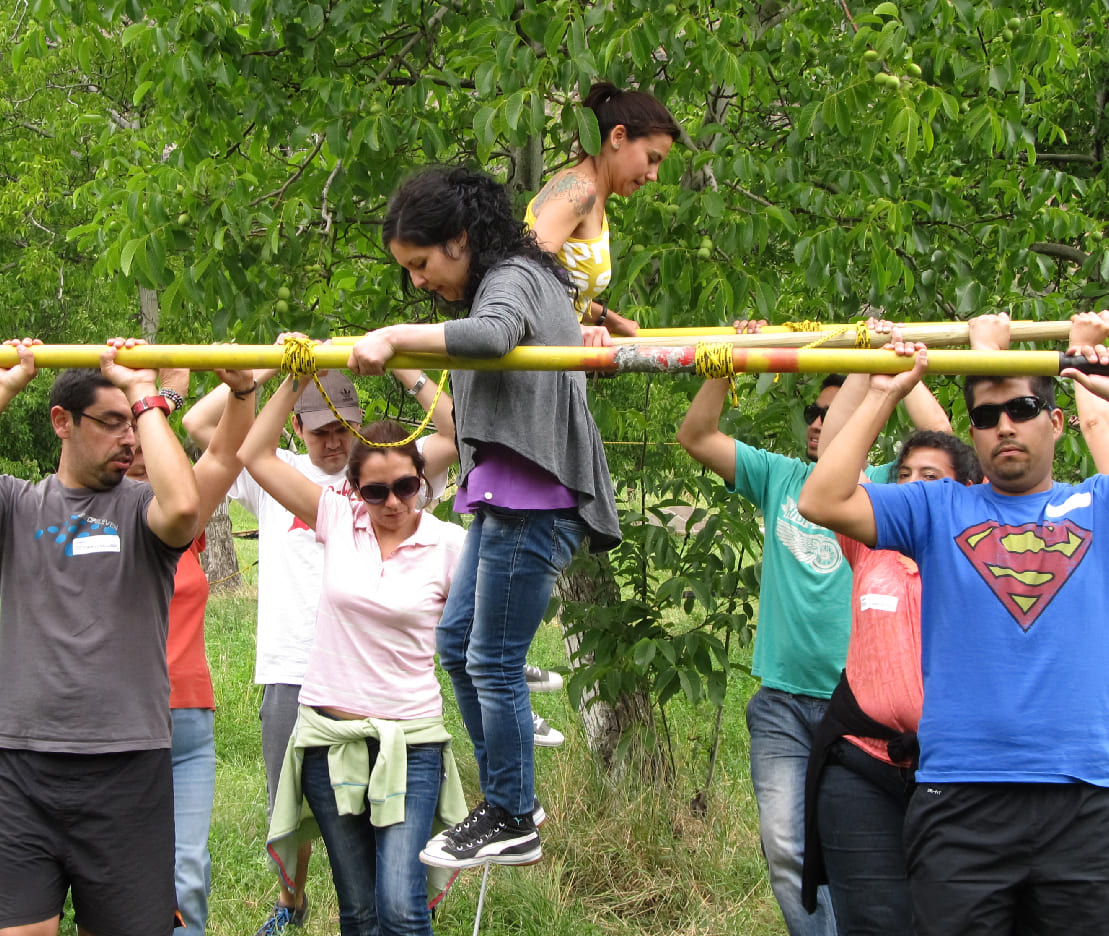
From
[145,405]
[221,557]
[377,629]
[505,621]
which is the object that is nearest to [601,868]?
[377,629]

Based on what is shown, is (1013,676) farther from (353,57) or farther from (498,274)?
(353,57)

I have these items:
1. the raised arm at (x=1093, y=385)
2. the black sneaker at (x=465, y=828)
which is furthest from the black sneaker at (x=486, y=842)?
the raised arm at (x=1093, y=385)

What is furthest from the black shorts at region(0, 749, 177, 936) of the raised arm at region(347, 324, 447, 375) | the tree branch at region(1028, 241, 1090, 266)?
the tree branch at region(1028, 241, 1090, 266)

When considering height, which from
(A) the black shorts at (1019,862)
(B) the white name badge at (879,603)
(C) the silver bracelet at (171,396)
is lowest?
(A) the black shorts at (1019,862)

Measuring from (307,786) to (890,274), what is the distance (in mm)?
2897

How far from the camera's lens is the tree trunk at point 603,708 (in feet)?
19.1

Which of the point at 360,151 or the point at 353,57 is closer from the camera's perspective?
the point at 360,151

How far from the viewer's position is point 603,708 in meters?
6.33

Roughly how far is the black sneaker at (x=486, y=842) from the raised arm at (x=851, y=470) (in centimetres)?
125

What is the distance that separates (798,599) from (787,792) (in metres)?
0.57

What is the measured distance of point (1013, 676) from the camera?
293cm

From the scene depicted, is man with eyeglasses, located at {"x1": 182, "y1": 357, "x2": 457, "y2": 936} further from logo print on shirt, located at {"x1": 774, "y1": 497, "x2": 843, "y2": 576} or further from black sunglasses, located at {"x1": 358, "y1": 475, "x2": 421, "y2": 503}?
logo print on shirt, located at {"x1": 774, "y1": 497, "x2": 843, "y2": 576}

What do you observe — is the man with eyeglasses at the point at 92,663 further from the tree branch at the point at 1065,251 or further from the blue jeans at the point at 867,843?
the tree branch at the point at 1065,251

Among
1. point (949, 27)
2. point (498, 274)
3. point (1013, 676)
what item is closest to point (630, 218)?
point (949, 27)
